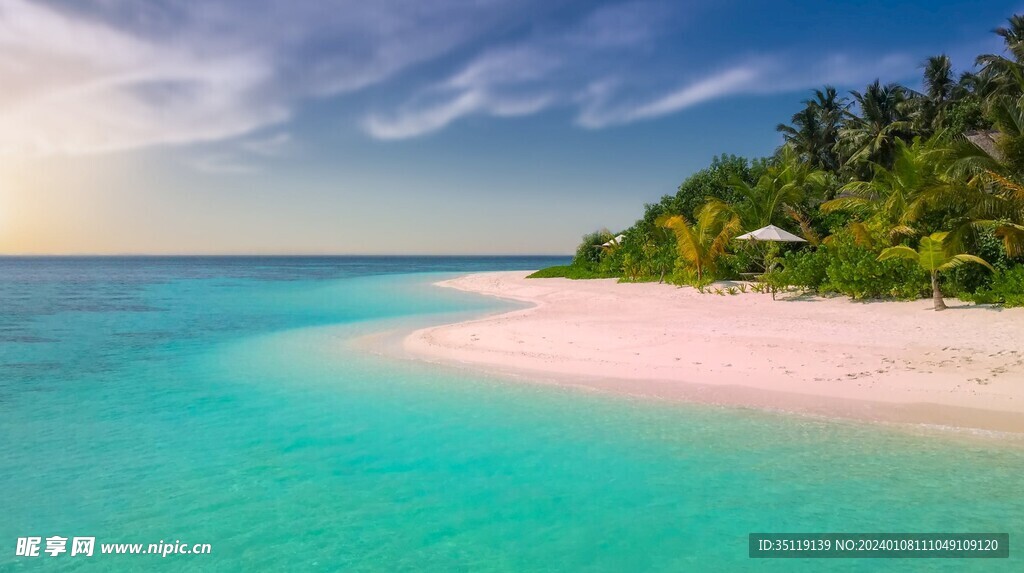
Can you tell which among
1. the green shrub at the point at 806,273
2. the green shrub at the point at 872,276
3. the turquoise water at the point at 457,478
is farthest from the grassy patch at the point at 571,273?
the turquoise water at the point at 457,478

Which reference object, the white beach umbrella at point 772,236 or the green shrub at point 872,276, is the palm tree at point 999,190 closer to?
the green shrub at point 872,276

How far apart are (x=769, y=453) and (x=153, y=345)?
1686cm

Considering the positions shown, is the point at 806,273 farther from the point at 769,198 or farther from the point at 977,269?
the point at 769,198

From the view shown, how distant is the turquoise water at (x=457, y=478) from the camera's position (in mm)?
4992

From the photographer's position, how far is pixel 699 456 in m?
6.87

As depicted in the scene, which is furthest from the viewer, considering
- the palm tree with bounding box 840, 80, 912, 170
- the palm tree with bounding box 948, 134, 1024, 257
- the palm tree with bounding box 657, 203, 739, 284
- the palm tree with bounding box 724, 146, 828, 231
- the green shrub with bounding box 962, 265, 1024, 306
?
the palm tree with bounding box 840, 80, 912, 170

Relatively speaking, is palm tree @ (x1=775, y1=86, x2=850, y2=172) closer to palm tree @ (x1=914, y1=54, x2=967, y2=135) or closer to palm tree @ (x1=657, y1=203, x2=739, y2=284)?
palm tree @ (x1=914, y1=54, x2=967, y2=135)

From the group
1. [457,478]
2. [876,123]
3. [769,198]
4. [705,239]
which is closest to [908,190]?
[769,198]

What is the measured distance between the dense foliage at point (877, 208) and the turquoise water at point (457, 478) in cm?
1054

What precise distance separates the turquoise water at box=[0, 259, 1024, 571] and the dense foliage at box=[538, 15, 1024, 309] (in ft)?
34.6

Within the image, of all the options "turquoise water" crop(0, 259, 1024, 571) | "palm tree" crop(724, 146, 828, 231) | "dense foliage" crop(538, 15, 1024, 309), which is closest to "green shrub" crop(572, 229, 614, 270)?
"dense foliage" crop(538, 15, 1024, 309)

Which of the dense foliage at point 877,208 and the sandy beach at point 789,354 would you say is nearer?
the sandy beach at point 789,354

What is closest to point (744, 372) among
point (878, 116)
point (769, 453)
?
point (769, 453)

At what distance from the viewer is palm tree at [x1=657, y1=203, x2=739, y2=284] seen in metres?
25.0
